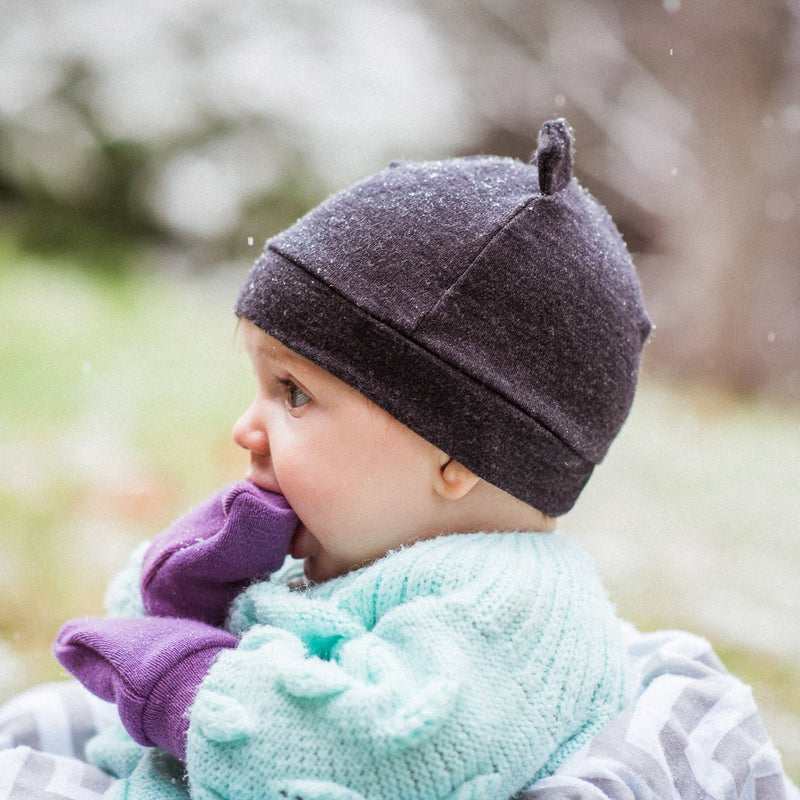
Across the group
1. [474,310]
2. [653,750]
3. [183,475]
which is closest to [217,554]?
[474,310]

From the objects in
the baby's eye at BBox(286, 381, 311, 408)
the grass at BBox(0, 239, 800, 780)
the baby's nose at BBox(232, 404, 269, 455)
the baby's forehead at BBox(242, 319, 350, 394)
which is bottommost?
the grass at BBox(0, 239, 800, 780)

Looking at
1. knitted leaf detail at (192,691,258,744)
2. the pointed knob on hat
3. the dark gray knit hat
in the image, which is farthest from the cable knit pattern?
the pointed knob on hat

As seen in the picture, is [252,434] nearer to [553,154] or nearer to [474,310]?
[474,310]

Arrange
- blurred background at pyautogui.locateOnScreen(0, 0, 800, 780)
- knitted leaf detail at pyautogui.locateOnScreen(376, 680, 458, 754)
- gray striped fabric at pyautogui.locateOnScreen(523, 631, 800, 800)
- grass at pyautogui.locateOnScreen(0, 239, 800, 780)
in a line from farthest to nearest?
blurred background at pyautogui.locateOnScreen(0, 0, 800, 780) → grass at pyautogui.locateOnScreen(0, 239, 800, 780) → gray striped fabric at pyautogui.locateOnScreen(523, 631, 800, 800) → knitted leaf detail at pyautogui.locateOnScreen(376, 680, 458, 754)

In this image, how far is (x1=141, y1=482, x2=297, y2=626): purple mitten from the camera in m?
0.97

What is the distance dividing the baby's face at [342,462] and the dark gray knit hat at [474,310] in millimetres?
32

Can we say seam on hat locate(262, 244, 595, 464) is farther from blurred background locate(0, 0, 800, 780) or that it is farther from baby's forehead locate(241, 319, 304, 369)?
blurred background locate(0, 0, 800, 780)

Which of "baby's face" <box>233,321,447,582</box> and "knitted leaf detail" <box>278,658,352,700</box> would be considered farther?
"baby's face" <box>233,321,447,582</box>

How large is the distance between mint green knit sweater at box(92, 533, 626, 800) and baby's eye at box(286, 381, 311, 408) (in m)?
0.20

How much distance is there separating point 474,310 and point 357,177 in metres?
2.28

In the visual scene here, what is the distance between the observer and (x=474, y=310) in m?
0.97

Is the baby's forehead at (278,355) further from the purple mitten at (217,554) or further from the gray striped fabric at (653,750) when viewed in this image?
the gray striped fabric at (653,750)

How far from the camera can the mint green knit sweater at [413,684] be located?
2.62ft

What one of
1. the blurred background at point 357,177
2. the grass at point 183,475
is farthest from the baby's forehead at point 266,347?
the blurred background at point 357,177
